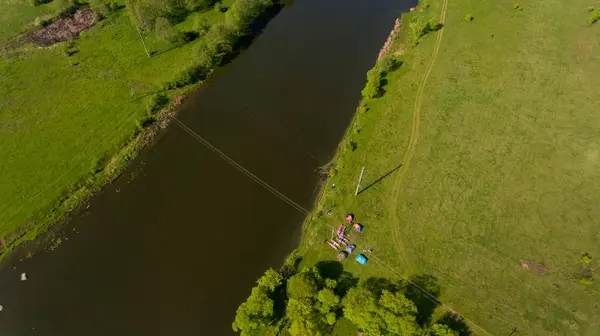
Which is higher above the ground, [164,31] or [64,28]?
[164,31]

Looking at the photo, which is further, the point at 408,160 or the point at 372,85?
the point at 372,85

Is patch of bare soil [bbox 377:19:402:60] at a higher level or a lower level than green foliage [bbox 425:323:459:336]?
higher

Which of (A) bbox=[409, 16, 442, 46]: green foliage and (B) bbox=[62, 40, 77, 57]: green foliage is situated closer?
(A) bbox=[409, 16, 442, 46]: green foliage

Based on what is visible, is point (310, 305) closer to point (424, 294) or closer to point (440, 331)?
point (440, 331)

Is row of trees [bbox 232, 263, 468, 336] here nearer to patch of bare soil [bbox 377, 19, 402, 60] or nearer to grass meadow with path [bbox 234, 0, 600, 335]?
grass meadow with path [bbox 234, 0, 600, 335]

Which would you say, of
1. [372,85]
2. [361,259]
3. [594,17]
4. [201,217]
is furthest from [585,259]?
[594,17]

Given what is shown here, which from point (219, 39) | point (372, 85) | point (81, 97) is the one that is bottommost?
point (81, 97)

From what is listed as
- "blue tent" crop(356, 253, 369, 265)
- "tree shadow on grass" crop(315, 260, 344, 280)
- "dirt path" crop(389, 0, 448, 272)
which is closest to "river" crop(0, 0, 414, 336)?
"tree shadow on grass" crop(315, 260, 344, 280)

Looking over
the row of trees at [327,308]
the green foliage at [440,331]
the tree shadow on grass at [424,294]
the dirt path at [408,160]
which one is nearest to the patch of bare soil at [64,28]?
the row of trees at [327,308]
